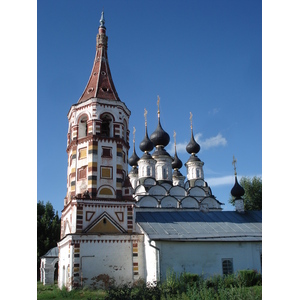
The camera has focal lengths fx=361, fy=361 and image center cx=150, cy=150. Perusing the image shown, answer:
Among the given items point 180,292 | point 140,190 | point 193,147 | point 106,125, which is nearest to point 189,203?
point 140,190

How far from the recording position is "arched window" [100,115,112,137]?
633 inches

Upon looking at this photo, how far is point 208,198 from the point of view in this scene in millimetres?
25438

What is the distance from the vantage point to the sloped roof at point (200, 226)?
49.0 feet

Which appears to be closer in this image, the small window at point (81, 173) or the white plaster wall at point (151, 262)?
the white plaster wall at point (151, 262)

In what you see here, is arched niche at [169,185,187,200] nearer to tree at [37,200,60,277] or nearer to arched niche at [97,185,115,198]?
tree at [37,200,60,277]

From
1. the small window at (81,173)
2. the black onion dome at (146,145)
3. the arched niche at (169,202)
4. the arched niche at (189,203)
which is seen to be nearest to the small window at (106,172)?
the small window at (81,173)

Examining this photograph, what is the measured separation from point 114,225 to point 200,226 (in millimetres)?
4068

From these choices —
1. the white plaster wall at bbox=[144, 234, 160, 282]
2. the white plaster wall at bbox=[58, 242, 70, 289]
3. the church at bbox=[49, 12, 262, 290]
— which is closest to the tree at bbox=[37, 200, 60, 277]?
the church at bbox=[49, 12, 262, 290]

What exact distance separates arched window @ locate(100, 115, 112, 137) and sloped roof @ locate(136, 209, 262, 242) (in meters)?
3.92

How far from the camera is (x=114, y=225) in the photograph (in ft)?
Result: 48.0

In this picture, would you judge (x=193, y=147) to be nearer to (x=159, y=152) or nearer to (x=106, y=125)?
(x=159, y=152)

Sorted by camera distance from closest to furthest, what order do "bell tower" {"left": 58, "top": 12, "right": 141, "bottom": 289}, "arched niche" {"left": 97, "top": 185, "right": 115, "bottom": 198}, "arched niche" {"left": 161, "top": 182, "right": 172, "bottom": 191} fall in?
"bell tower" {"left": 58, "top": 12, "right": 141, "bottom": 289}, "arched niche" {"left": 97, "top": 185, "right": 115, "bottom": 198}, "arched niche" {"left": 161, "top": 182, "right": 172, "bottom": 191}

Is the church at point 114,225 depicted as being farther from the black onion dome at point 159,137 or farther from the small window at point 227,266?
the black onion dome at point 159,137
